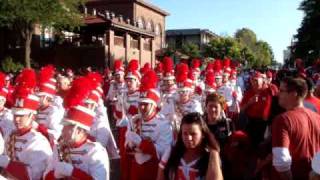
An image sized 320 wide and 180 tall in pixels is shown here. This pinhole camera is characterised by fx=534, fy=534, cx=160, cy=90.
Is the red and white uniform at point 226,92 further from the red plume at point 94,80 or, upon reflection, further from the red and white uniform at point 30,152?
the red and white uniform at point 30,152

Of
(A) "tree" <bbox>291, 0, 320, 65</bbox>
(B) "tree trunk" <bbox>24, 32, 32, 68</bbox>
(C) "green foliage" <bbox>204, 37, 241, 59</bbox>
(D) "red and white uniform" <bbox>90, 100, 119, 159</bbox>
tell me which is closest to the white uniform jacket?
(D) "red and white uniform" <bbox>90, 100, 119, 159</bbox>

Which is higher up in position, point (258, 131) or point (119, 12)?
point (119, 12)

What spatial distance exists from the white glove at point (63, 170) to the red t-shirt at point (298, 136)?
1741 mm

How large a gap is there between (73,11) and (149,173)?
1114 inches

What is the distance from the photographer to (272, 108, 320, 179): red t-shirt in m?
4.50

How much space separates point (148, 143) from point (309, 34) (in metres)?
44.1

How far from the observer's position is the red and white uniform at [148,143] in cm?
606

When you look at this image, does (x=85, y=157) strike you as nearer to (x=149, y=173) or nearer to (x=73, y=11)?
(x=149, y=173)

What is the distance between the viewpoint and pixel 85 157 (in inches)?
184

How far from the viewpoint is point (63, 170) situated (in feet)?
14.9

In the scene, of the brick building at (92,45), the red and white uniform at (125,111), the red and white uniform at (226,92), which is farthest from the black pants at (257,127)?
the brick building at (92,45)

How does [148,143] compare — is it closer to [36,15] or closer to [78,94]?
[78,94]

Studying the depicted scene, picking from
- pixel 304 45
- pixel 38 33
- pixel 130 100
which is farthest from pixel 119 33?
pixel 130 100

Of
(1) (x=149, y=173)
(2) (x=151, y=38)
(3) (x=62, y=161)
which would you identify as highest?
(2) (x=151, y=38)
